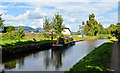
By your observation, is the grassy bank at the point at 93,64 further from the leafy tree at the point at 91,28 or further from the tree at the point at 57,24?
the leafy tree at the point at 91,28

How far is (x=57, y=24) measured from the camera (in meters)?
40.3

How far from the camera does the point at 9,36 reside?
29.4 metres

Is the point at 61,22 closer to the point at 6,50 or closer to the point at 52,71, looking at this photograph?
the point at 6,50

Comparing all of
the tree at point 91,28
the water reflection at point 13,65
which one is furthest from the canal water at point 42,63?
the tree at point 91,28

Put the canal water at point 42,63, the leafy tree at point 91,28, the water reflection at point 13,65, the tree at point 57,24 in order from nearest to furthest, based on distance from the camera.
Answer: the canal water at point 42,63 → the water reflection at point 13,65 → the tree at point 57,24 → the leafy tree at point 91,28

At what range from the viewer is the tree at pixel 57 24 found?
40.2m

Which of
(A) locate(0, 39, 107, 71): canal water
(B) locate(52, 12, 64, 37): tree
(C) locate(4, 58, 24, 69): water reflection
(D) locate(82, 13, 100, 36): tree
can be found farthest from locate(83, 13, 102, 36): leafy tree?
(C) locate(4, 58, 24, 69): water reflection

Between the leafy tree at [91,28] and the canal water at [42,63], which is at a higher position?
the leafy tree at [91,28]

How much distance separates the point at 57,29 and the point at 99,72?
108ft

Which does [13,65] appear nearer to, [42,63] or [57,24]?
[42,63]

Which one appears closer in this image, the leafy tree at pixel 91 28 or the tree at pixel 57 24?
the tree at pixel 57 24

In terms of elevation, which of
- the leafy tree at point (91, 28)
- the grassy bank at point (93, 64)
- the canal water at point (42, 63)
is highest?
the leafy tree at point (91, 28)

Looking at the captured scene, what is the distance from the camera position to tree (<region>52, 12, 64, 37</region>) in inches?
1585

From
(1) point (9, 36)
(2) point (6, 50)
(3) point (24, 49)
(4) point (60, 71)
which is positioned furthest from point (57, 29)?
(4) point (60, 71)
